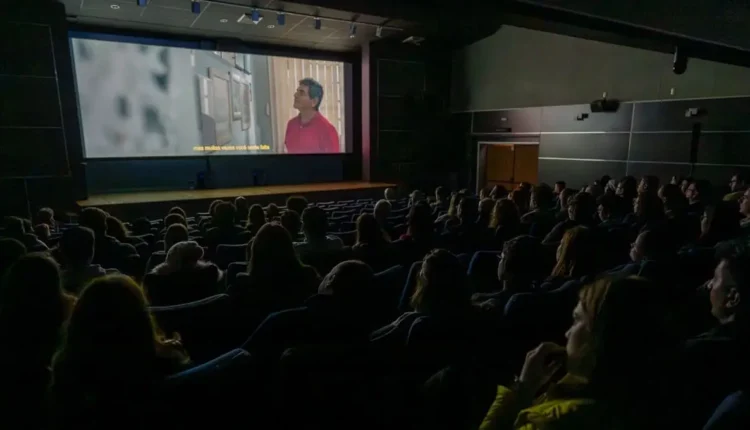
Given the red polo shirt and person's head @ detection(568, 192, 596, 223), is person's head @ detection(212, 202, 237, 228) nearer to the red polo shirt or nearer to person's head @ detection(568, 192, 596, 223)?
→ person's head @ detection(568, 192, 596, 223)

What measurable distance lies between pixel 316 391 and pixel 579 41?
394 inches

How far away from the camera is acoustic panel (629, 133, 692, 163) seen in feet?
26.1

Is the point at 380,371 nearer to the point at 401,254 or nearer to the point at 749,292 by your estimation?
the point at 749,292

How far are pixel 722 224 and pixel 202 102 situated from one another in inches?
371

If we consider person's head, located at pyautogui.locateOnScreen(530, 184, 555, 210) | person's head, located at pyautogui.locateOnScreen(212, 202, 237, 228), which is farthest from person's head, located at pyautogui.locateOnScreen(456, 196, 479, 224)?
person's head, located at pyautogui.locateOnScreen(212, 202, 237, 228)

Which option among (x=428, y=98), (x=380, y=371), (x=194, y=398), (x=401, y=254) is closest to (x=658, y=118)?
(x=428, y=98)

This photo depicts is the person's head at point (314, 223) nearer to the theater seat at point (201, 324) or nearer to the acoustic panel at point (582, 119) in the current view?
the theater seat at point (201, 324)

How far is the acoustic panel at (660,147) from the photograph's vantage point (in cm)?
796

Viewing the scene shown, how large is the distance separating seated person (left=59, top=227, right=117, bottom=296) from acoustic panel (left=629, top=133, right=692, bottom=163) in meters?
9.09

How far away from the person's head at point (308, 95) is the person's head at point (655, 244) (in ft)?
30.2

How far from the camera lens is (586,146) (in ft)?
30.7

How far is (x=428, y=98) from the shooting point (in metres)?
11.6

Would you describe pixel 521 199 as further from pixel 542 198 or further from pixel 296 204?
pixel 296 204

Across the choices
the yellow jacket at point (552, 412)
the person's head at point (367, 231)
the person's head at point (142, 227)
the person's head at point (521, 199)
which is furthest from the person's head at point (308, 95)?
the yellow jacket at point (552, 412)
